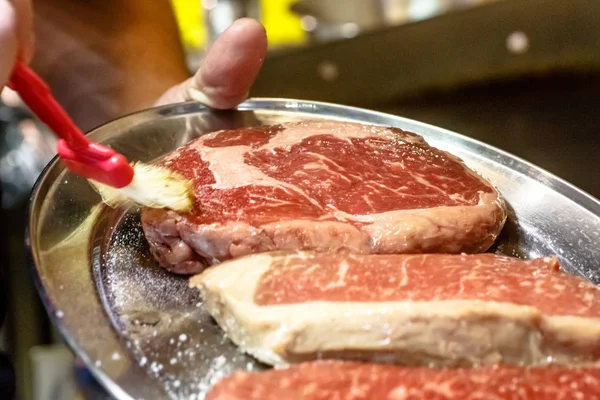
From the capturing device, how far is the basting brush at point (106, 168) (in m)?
1.27

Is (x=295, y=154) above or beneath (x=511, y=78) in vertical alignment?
above

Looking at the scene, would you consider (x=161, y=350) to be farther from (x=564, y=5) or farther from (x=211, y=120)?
(x=564, y=5)

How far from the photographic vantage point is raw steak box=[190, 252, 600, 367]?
1102 mm

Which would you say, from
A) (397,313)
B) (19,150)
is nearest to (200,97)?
(19,150)

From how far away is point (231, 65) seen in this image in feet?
6.09

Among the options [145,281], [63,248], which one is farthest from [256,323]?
[63,248]

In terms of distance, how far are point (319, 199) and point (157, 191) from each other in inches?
15.3

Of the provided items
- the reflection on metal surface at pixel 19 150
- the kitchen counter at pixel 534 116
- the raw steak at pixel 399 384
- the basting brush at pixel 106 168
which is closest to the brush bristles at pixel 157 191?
the basting brush at pixel 106 168

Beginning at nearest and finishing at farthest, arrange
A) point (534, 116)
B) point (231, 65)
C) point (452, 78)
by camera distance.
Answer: point (231, 65) < point (534, 116) < point (452, 78)

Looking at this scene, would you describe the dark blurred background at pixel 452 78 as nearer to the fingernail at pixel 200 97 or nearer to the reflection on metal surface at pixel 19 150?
the reflection on metal surface at pixel 19 150

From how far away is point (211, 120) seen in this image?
1.98 metres

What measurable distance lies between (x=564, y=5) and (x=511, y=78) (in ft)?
1.35

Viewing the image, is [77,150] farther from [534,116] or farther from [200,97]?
[534,116]

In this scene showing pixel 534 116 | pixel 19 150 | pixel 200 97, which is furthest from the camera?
pixel 534 116
